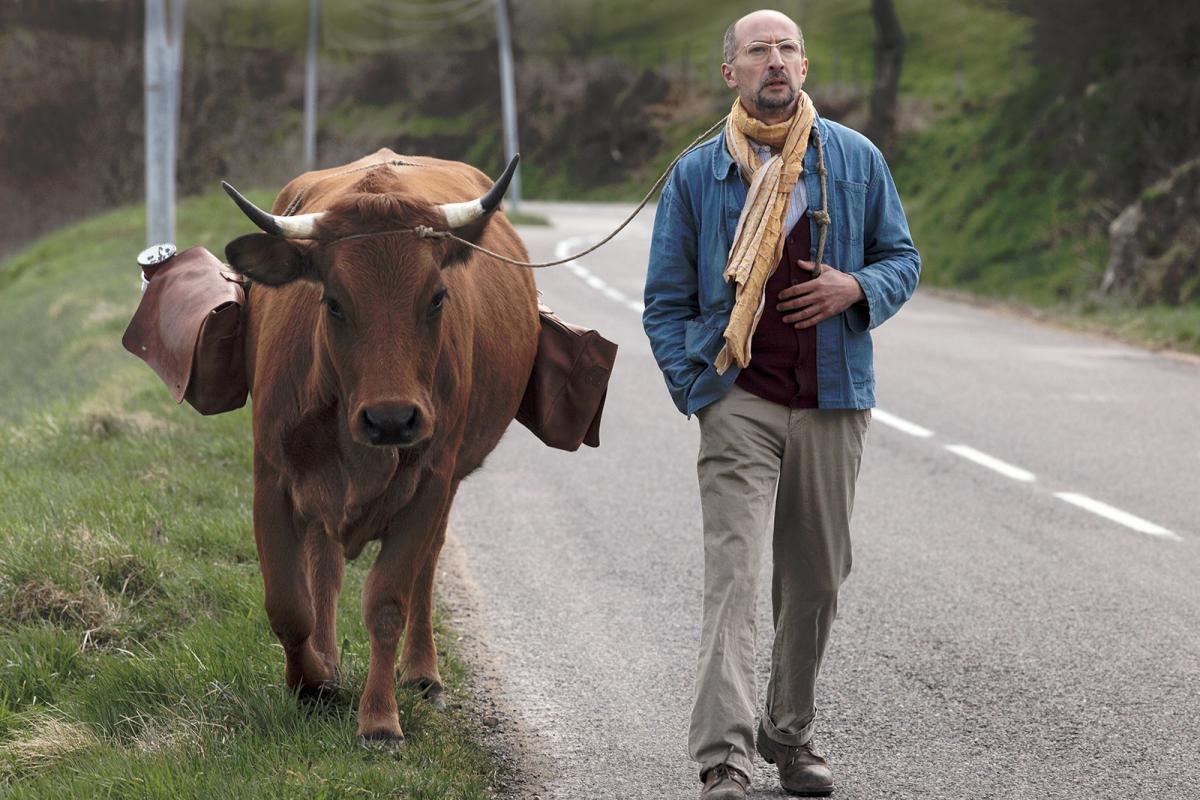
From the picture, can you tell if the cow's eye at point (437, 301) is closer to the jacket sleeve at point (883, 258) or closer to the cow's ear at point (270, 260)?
the cow's ear at point (270, 260)

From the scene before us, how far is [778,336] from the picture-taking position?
16.7 feet

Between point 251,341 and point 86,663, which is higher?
point 251,341

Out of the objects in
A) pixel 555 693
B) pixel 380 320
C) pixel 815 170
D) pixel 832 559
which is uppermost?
pixel 815 170

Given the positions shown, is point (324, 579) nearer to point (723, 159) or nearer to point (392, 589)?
point (392, 589)

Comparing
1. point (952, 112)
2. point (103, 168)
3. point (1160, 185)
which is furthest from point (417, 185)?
point (103, 168)

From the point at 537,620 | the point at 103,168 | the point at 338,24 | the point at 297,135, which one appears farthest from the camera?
the point at 338,24

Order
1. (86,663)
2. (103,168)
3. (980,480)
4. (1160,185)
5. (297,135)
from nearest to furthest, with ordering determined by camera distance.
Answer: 1. (86,663)
2. (980,480)
3. (1160,185)
4. (103,168)
5. (297,135)

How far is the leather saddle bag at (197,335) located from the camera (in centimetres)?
590

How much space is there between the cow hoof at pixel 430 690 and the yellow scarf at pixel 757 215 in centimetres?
168

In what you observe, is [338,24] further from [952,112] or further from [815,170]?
[815,170]

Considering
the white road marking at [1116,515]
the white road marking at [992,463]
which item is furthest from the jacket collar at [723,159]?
the white road marking at [992,463]

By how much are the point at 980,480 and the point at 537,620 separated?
13.3 ft

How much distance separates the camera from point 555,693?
616 cm

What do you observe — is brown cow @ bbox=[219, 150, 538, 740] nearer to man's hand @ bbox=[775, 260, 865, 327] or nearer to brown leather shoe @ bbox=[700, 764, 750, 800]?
man's hand @ bbox=[775, 260, 865, 327]
